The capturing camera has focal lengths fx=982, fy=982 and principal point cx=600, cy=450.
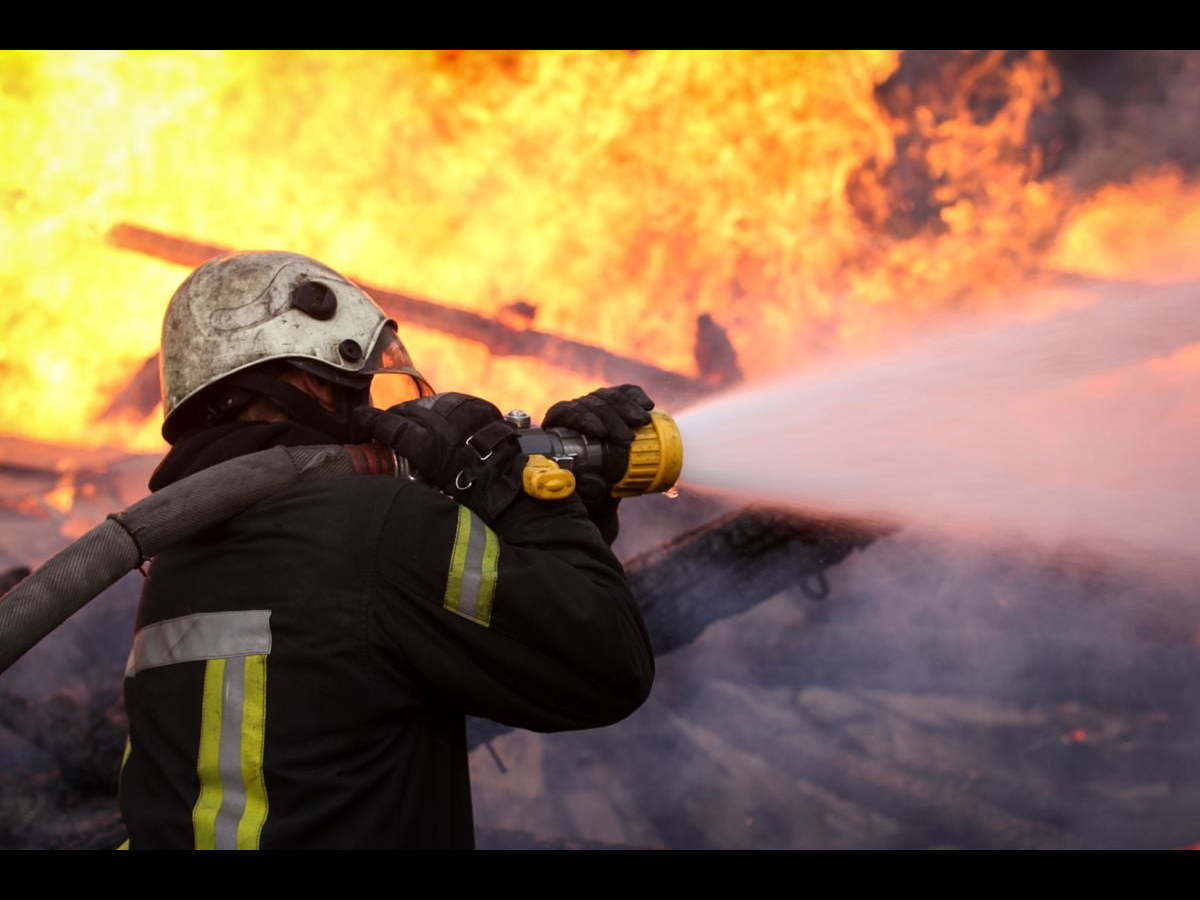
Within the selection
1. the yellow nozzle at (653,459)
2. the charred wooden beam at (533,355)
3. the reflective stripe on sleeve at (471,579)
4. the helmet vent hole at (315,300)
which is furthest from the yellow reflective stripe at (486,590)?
the charred wooden beam at (533,355)

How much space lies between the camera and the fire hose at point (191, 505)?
181cm

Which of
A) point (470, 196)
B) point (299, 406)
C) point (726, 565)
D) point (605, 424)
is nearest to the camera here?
point (299, 406)

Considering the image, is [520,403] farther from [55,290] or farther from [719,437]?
[55,290]

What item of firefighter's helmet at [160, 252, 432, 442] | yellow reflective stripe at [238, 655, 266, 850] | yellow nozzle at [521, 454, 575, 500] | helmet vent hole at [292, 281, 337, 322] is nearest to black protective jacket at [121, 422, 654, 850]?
yellow reflective stripe at [238, 655, 266, 850]

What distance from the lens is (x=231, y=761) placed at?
6.39 ft

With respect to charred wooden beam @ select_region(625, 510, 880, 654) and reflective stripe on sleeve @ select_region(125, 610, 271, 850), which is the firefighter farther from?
charred wooden beam @ select_region(625, 510, 880, 654)

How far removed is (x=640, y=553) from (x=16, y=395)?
10.3ft

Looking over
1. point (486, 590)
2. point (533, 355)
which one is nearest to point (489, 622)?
point (486, 590)

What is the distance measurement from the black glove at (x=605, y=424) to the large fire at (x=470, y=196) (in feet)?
7.10

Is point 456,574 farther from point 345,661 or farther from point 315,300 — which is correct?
point 315,300

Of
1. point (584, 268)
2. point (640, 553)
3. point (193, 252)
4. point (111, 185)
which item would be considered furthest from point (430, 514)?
point (111, 185)

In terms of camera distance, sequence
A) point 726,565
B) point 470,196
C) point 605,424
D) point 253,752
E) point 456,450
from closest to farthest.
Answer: point 253,752 → point 456,450 → point 605,424 → point 726,565 → point 470,196

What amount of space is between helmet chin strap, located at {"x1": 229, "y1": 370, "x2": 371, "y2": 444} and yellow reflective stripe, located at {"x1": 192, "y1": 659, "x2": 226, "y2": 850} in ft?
2.19

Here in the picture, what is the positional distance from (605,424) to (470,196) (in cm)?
258
